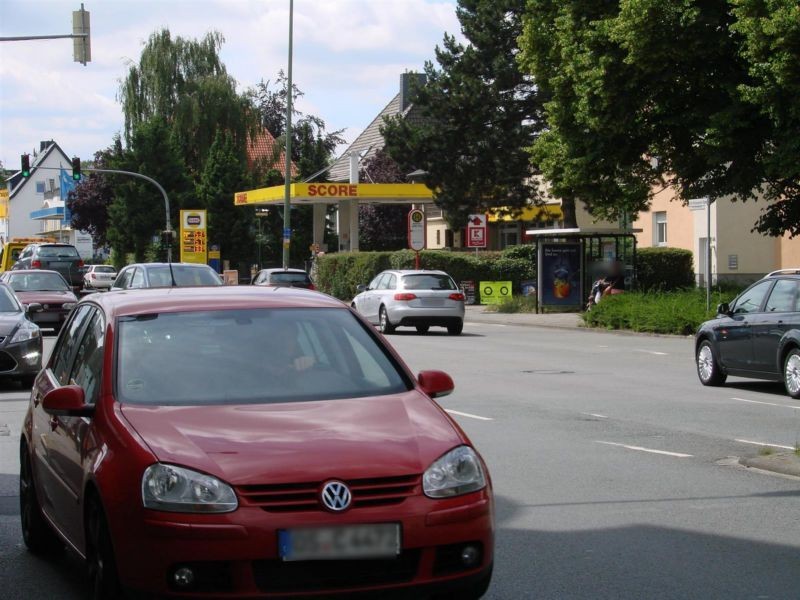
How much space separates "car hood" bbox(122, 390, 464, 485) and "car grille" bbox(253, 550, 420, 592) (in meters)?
0.33

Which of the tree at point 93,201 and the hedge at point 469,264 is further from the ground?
the tree at point 93,201

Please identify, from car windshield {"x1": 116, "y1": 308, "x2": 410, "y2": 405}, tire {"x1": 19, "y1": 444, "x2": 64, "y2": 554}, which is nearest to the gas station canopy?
tire {"x1": 19, "y1": 444, "x2": 64, "y2": 554}

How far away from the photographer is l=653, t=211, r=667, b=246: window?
5278cm

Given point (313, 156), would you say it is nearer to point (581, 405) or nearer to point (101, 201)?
point (101, 201)

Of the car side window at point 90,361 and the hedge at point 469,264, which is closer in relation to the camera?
the car side window at point 90,361

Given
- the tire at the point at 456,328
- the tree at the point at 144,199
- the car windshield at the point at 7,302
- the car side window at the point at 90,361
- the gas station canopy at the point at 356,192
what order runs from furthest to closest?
the tree at the point at 144,199
the gas station canopy at the point at 356,192
the tire at the point at 456,328
the car windshield at the point at 7,302
the car side window at the point at 90,361

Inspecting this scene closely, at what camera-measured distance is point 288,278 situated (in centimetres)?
3559

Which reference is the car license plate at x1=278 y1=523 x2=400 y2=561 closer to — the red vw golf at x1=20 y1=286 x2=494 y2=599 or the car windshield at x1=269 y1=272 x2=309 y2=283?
the red vw golf at x1=20 y1=286 x2=494 y2=599

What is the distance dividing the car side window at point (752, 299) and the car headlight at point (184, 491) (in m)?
13.3

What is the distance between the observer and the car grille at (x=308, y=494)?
5000 millimetres

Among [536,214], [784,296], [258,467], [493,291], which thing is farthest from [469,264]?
[258,467]

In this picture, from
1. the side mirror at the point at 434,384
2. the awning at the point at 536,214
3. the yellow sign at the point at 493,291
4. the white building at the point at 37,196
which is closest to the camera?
the side mirror at the point at 434,384

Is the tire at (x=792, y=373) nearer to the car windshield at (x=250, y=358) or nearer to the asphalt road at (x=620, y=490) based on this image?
the asphalt road at (x=620, y=490)

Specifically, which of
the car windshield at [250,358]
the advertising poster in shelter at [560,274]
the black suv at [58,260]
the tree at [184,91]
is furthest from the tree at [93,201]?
the car windshield at [250,358]
